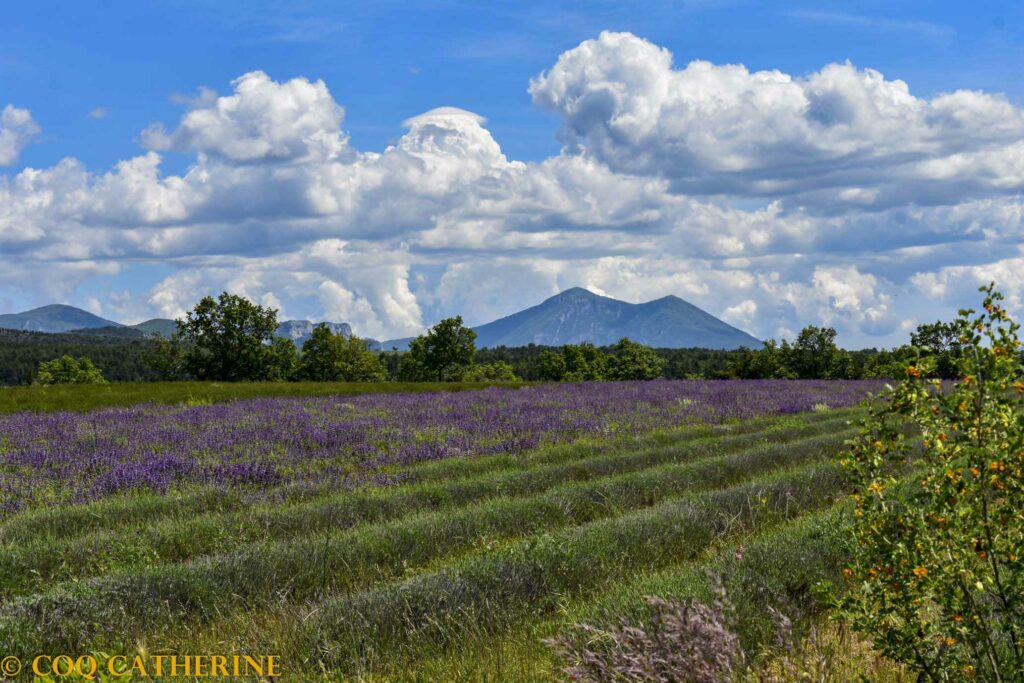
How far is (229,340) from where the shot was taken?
219 feet

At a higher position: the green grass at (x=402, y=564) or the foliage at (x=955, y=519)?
the foliage at (x=955, y=519)

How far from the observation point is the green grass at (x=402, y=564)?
5875 mm

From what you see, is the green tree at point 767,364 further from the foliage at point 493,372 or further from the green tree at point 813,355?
the foliage at point 493,372

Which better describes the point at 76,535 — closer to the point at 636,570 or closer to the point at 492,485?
the point at 492,485

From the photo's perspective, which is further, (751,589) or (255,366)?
(255,366)

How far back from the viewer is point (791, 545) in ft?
25.2

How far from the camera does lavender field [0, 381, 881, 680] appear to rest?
20.4 ft

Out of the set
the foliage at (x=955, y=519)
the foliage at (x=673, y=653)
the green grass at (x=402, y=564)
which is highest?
the foliage at (x=955, y=519)

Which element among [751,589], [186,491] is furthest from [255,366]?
[751,589]

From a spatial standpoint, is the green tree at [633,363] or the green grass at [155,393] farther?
the green tree at [633,363]

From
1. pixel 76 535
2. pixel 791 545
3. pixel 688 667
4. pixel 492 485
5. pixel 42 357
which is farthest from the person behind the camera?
pixel 42 357

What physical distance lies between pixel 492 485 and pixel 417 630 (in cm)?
675

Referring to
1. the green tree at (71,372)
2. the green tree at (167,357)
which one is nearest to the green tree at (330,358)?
the green tree at (167,357)

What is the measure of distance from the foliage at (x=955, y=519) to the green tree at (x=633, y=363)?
9744 centimetres
